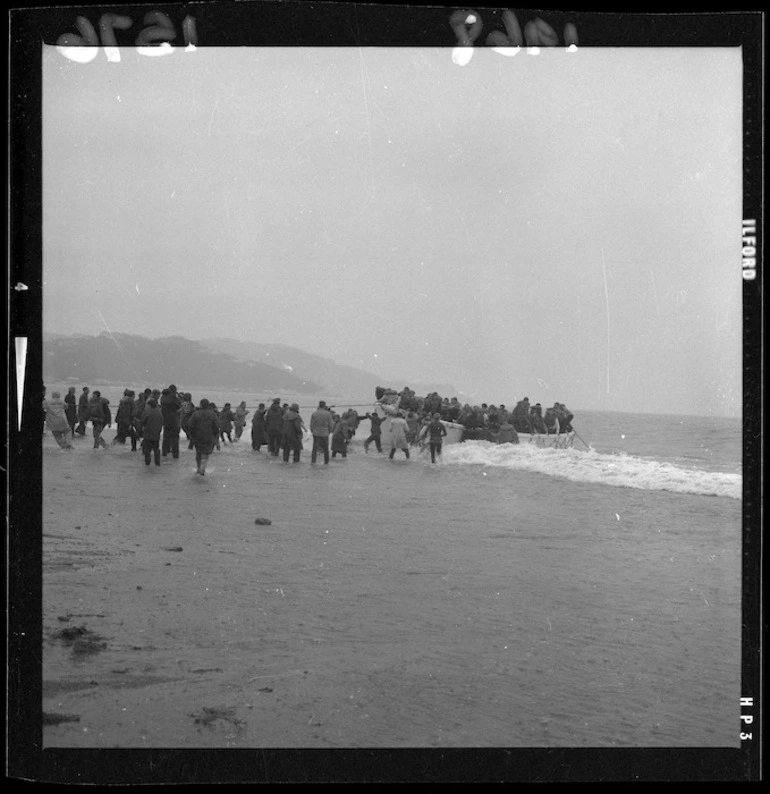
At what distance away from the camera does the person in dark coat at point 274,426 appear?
221 inches

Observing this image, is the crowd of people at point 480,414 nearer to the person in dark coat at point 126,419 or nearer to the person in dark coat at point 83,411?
the person in dark coat at point 126,419

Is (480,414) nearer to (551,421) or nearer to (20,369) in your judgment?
(551,421)

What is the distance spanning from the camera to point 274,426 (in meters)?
5.77

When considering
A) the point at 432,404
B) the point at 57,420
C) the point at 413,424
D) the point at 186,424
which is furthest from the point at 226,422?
the point at 432,404

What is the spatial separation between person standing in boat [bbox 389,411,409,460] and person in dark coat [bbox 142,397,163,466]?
1.44m

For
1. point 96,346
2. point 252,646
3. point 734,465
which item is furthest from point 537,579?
point 96,346

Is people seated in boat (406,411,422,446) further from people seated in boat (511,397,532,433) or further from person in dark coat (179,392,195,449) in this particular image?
person in dark coat (179,392,195,449)

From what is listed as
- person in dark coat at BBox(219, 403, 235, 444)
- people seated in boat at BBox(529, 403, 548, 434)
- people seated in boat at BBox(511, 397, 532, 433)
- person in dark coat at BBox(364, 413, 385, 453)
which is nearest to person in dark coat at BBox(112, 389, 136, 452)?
person in dark coat at BBox(219, 403, 235, 444)

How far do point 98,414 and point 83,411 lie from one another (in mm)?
86

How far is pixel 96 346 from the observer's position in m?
5.20

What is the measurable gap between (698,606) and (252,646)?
8.61ft

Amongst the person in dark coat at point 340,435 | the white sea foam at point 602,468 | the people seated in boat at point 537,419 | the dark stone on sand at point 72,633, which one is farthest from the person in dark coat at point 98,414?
the people seated in boat at point 537,419

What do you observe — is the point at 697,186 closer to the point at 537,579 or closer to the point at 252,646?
the point at 537,579

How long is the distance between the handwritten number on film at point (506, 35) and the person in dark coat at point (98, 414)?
2.90 m
